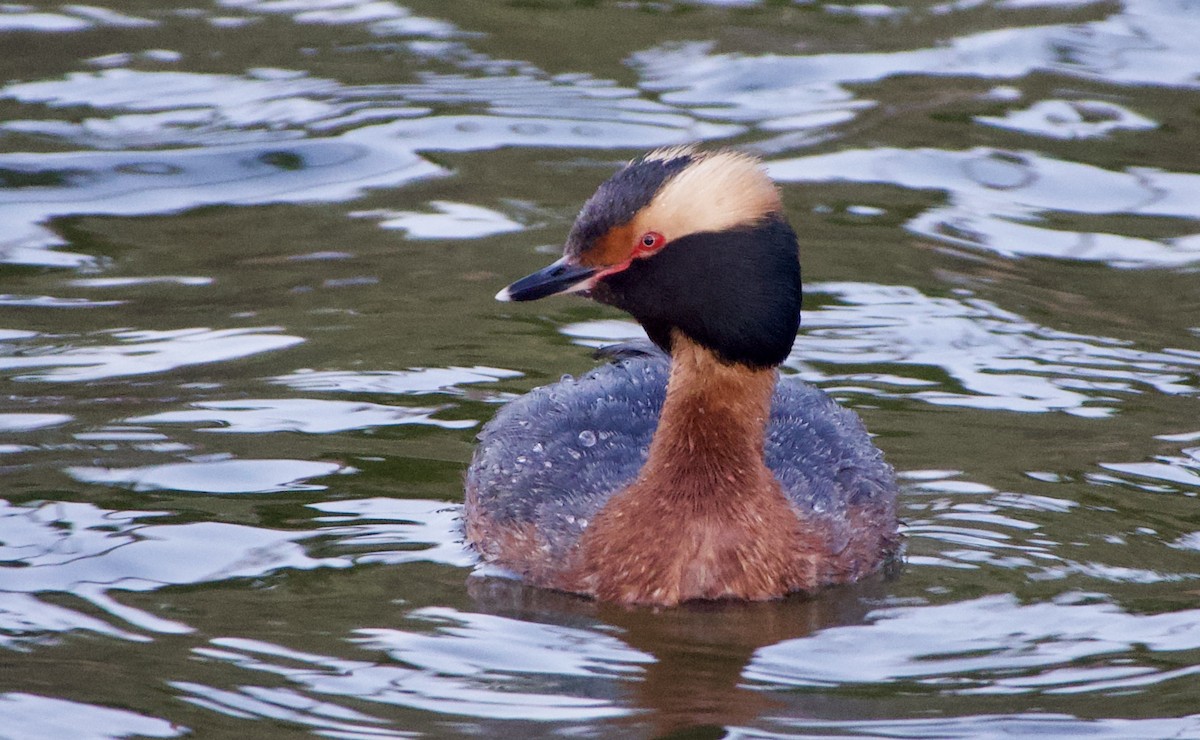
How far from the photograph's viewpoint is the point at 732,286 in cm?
710

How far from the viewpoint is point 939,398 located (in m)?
9.48

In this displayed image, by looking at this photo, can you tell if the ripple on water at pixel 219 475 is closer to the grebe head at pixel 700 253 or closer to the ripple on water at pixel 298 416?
the ripple on water at pixel 298 416

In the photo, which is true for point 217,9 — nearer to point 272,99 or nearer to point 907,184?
point 272,99

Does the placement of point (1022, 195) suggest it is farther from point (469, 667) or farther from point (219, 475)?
point (469, 667)

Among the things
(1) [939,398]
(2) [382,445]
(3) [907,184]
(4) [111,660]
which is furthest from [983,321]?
(4) [111,660]

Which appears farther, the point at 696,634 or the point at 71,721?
the point at 696,634

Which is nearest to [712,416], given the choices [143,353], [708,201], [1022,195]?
[708,201]

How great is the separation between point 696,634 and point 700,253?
54.4 inches

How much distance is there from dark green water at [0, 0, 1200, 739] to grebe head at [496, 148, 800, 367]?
42.7 inches

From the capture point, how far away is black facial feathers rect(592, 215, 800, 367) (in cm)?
711

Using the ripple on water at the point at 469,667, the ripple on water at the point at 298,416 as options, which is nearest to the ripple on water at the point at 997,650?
the ripple on water at the point at 469,667

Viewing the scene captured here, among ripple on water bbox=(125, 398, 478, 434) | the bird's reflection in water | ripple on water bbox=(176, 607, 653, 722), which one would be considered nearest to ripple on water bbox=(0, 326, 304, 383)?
ripple on water bbox=(125, 398, 478, 434)

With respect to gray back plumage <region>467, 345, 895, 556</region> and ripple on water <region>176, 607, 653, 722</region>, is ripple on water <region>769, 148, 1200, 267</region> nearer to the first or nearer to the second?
gray back plumage <region>467, 345, 895, 556</region>

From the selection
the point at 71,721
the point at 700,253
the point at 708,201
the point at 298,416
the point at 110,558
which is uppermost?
the point at 708,201
